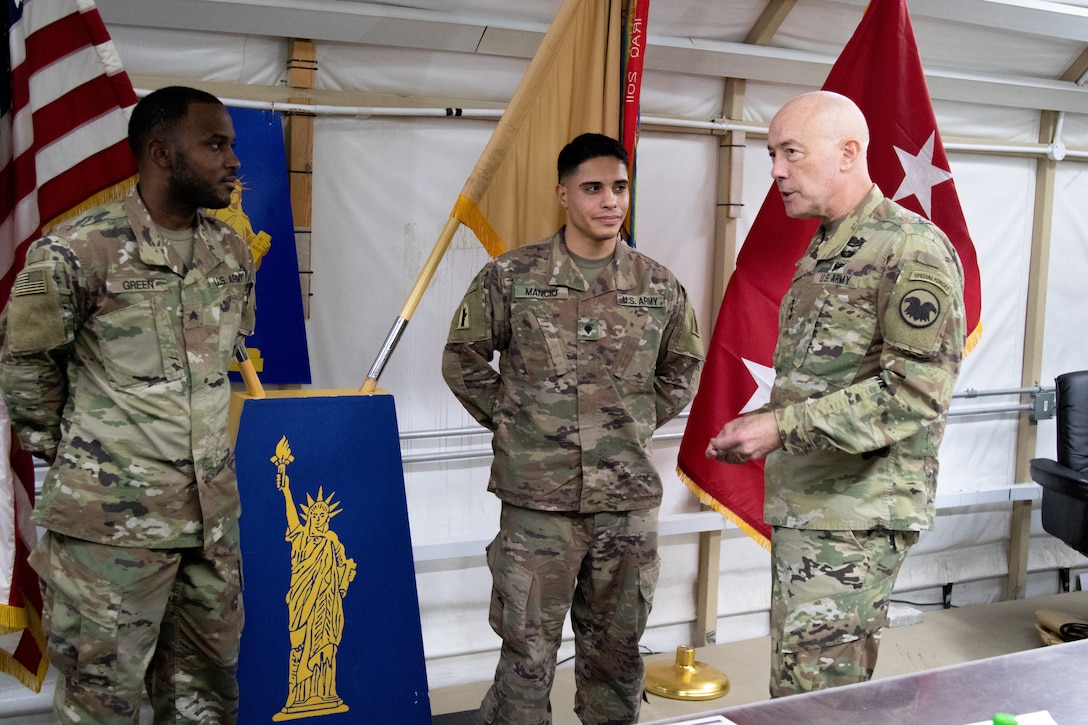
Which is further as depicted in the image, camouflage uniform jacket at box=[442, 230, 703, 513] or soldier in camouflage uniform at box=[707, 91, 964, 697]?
camouflage uniform jacket at box=[442, 230, 703, 513]

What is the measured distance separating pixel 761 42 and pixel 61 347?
2.86 meters

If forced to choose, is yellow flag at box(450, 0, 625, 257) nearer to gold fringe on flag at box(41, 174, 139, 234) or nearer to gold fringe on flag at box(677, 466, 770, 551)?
gold fringe on flag at box(41, 174, 139, 234)

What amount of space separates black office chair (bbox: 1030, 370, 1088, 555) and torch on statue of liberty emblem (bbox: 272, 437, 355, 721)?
2.90 meters

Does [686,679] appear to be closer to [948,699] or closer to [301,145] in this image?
[301,145]

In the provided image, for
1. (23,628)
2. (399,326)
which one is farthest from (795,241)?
(23,628)

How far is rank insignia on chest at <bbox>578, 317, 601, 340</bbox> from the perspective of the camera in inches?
103

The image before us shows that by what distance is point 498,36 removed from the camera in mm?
3395

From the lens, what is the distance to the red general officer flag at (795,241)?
10.0ft

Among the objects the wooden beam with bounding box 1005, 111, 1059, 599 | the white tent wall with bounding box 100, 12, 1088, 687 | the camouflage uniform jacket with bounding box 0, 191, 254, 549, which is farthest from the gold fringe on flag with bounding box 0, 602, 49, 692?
the wooden beam with bounding box 1005, 111, 1059, 599

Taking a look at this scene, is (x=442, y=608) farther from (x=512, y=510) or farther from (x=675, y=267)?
(x=675, y=267)

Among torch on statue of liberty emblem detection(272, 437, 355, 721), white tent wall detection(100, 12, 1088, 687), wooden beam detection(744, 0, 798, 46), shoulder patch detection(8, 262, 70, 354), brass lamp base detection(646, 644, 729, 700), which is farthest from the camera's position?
wooden beam detection(744, 0, 798, 46)

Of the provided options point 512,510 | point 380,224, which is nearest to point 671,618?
point 512,510

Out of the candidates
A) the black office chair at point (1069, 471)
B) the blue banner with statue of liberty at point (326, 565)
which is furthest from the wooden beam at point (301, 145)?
the black office chair at point (1069, 471)

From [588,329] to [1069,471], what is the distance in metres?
2.50
